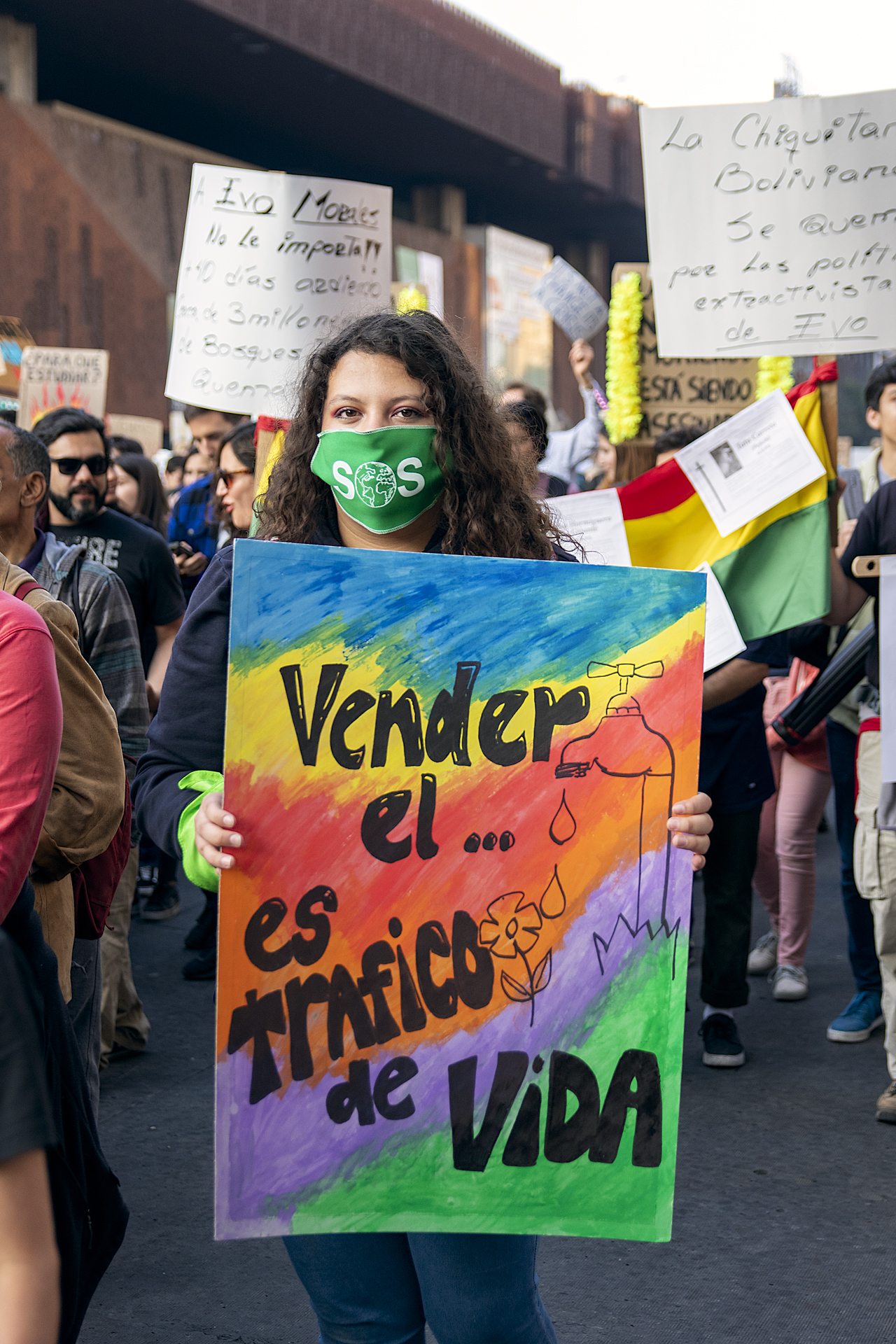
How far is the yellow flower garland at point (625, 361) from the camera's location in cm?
527

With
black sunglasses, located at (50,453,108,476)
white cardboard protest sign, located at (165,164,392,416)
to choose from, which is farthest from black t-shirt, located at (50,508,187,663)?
white cardboard protest sign, located at (165,164,392,416)

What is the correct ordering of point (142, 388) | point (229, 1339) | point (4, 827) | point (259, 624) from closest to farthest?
point (259, 624), point (4, 827), point (229, 1339), point (142, 388)

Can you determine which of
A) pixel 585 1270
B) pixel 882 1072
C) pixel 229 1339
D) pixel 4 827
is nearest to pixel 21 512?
pixel 4 827

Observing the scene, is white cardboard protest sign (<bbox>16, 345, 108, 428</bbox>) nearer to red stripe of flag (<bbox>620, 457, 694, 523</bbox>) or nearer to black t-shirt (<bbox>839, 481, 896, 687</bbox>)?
red stripe of flag (<bbox>620, 457, 694, 523</bbox>)

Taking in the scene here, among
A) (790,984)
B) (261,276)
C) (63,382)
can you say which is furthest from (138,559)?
(63,382)

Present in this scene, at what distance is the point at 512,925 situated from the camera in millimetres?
1650

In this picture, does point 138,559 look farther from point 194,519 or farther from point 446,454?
point 446,454

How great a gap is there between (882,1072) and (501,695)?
3.17 meters

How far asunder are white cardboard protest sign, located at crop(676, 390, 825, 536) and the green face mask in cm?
193

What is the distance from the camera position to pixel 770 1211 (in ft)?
11.0

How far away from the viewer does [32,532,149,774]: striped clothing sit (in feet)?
12.2

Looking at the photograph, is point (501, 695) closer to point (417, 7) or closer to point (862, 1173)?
point (862, 1173)

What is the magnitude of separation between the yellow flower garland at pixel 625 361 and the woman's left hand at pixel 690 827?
12.3ft

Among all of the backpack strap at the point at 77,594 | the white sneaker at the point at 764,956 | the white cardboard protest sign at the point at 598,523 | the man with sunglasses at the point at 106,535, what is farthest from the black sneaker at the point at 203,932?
the white cardboard protest sign at the point at 598,523
